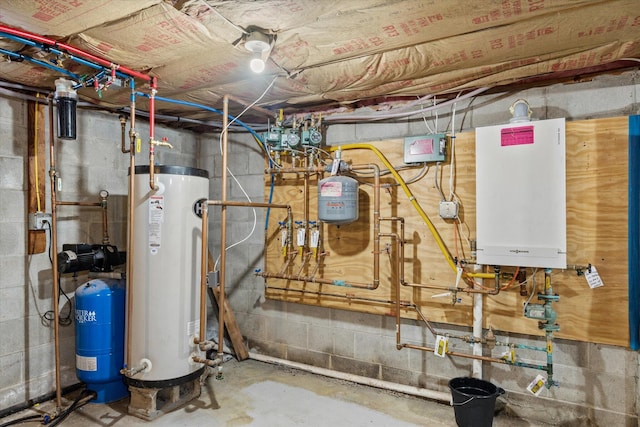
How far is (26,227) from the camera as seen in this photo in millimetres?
2463

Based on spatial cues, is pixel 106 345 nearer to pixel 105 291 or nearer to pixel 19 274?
pixel 105 291

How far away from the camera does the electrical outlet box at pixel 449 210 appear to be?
2359 millimetres

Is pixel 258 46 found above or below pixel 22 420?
above

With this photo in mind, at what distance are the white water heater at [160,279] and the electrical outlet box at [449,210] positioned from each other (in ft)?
5.07

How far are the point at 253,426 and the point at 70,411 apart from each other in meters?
1.11

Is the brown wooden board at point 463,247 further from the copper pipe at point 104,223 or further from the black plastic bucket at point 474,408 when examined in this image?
the copper pipe at point 104,223

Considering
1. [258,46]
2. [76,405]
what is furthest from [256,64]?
[76,405]

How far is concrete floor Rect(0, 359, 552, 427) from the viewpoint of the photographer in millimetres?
2252

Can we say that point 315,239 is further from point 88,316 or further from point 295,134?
point 88,316

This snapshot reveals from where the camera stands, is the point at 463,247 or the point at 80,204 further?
the point at 80,204

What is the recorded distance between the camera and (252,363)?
3137 mm

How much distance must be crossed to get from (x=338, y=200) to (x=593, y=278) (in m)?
1.45

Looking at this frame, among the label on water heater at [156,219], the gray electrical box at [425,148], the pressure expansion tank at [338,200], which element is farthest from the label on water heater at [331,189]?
the label on water heater at [156,219]

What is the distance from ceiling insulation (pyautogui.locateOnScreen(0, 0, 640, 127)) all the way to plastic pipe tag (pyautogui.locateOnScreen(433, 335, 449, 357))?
1.52m
